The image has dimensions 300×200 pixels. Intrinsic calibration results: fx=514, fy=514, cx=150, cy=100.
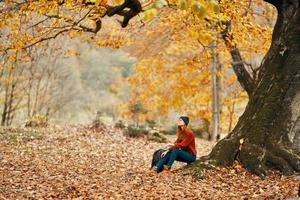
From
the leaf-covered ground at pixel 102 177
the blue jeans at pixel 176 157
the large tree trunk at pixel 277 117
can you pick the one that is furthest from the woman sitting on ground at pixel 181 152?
the large tree trunk at pixel 277 117

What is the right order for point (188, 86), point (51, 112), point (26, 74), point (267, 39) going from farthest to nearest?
point (51, 112)
point (26, 74)
point (188, 86)
point (267, 39)

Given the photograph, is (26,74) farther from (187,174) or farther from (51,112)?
(187,174)

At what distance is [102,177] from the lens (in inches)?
464

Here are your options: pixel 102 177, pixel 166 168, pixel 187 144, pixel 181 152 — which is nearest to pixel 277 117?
pixel 187 144

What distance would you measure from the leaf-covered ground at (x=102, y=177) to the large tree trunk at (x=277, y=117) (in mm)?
334

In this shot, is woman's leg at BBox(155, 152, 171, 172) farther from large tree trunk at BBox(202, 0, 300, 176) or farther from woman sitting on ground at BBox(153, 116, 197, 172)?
large tree trunk at BBox(202, 0, 300, 176)

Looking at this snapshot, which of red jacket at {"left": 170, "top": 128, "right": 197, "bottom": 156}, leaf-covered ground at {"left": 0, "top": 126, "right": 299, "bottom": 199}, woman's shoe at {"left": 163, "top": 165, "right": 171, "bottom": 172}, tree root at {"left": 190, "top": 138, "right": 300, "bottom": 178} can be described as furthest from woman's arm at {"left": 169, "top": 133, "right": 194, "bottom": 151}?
leaf-covered ground at {"left": 0, "top": 126, "right": 299, "bottom": 199}

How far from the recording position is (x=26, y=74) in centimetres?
2895

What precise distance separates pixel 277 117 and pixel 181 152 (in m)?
2.31

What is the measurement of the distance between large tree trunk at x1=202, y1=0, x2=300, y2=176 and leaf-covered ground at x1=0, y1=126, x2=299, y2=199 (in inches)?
13.2

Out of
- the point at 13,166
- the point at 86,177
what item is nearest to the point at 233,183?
the point at 86,177

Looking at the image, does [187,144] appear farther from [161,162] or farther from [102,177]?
[102,177]

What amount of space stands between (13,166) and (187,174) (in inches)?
178

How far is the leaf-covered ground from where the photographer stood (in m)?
9.62
